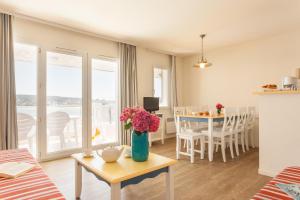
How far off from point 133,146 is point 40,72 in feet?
8.79

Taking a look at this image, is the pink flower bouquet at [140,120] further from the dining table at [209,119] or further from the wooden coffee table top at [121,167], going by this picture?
the dining table at [209,119]

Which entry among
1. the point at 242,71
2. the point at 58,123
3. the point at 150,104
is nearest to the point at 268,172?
the point at 242,71

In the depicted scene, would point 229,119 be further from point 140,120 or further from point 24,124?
point 24,124

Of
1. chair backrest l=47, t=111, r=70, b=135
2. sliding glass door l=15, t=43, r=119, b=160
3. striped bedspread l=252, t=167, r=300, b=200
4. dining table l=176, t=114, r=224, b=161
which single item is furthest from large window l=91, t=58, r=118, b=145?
striped bedspread l=252, t=167, r=300, b=200

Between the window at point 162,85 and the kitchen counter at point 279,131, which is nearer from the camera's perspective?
the kitchen counter at point 279,131

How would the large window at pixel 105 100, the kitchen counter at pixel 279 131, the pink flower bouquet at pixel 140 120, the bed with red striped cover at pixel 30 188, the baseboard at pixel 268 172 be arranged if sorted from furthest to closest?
1. the large window at pixel 105 100
2. the baseboard at pixel 268 172
3. the kitchen counter at pixel 279 131
4. the pink flower bouquet at pixel 140 120
5. the bed with red striped cover at pixel 30 188

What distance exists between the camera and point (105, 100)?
4.47m

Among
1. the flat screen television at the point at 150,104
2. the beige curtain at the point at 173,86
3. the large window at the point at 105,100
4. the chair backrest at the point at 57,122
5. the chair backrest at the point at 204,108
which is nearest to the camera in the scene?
the chair backrest at the point at 57,122

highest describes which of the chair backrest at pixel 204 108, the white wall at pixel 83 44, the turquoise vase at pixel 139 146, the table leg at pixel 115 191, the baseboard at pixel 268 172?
the white wall at pixel 83 44

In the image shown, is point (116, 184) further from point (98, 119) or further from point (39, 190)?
point (98, 119)

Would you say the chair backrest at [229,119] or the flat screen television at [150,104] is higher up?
the flat screen television at [150,104]

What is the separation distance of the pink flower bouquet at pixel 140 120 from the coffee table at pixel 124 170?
12.8 inches

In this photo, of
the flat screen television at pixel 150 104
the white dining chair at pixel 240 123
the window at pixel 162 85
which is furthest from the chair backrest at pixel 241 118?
the window at pixel 162 85

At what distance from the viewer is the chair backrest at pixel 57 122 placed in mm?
3660
